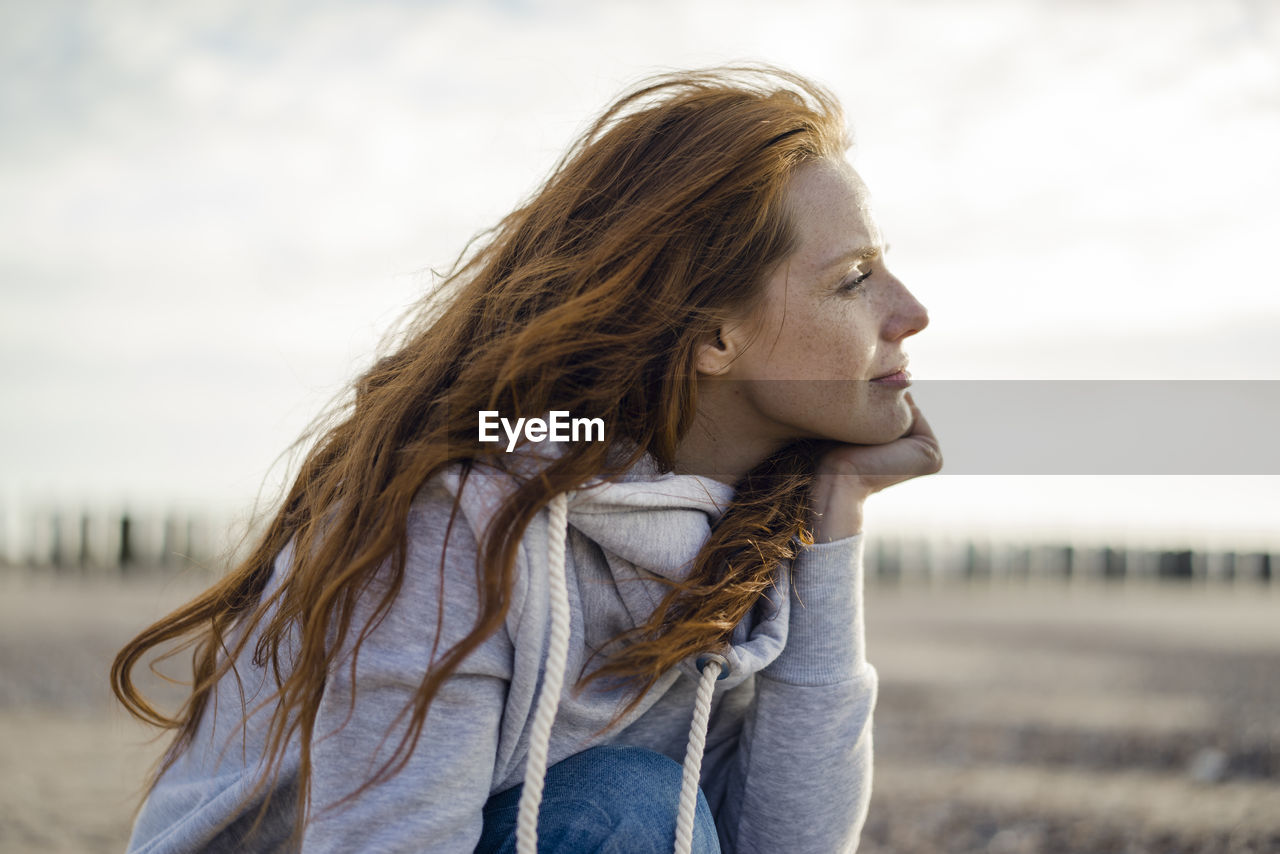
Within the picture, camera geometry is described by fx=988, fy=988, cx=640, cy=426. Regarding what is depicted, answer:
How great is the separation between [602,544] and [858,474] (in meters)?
0.70

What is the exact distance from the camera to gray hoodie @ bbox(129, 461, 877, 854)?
61.6 inches

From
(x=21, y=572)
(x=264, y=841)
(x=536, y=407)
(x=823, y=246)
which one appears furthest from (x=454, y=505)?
(x=21, y=572)

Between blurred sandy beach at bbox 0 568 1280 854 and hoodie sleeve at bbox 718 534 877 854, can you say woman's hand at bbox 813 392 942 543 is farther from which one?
blurred sandy beach at bbox 0 568 1280 854

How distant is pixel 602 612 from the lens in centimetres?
185

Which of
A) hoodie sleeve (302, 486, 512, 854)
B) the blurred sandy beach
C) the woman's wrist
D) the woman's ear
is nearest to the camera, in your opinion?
hoodie sleeve (302, 486, 512, 854)

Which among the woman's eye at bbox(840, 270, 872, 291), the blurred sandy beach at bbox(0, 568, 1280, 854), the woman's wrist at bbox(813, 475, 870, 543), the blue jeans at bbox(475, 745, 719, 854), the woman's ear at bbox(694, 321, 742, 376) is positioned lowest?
the blurred sandy beach at bbox(0, 568, 1280, 854)

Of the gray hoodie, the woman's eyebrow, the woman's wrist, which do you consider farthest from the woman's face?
the gray hoodie

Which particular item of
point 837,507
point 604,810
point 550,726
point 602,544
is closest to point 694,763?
point 604,810

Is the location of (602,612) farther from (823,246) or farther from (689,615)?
(823,246)

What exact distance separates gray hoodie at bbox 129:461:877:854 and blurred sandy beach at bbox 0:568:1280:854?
52cm

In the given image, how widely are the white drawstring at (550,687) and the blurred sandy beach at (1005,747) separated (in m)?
1.05

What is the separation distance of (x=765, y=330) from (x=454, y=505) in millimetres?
781

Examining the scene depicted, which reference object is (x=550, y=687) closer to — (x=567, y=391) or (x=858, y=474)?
(x=567, y=391)

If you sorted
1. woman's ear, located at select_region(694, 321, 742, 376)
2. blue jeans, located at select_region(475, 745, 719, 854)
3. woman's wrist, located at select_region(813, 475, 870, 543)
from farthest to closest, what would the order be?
woman's wrist, located at select_region(813, 475, 870, 543) < woman's ear, located at select_region(694, 321, 742, 376) < blue jeans, located at select_region(475, 745, 719, 854)
